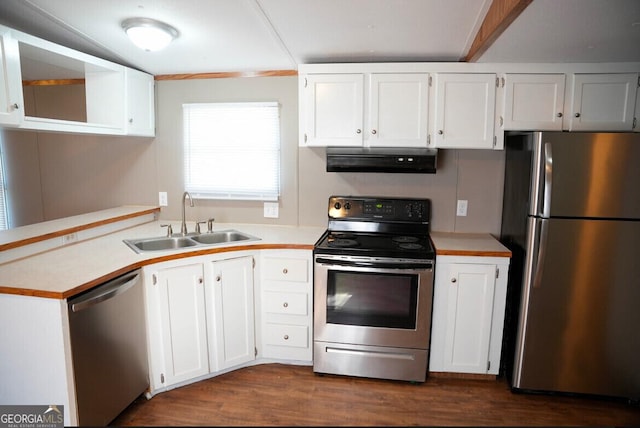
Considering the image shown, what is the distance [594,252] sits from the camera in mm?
2223

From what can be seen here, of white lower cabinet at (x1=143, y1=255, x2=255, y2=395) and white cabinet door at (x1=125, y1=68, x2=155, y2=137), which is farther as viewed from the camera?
white cabinet door at (x1=125, y1=68, x2=155, y2=137)

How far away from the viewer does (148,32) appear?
2215mm

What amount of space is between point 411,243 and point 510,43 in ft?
4.41

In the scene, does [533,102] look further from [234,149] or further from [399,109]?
[234,149]

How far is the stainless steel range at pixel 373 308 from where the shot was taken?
240 centimetres

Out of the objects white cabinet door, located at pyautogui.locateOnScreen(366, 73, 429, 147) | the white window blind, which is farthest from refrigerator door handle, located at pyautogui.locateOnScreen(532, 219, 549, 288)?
the white window blind

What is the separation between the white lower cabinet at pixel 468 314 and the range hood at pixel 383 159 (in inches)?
25.5

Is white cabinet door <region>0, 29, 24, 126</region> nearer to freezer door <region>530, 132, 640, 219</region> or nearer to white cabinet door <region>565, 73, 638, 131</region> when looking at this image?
freezer door <region>530, 132, 640, 219</region>

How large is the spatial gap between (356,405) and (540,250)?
1.45 metres

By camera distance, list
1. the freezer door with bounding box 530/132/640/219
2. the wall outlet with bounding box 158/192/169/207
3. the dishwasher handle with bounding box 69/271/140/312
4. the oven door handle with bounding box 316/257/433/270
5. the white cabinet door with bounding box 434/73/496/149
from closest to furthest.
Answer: the dishwasher handle with bounding box 69/271/140/312
the freezer door with bounding box 530/132/640/219
the oven door handle with bounding box 316/257/433/270
the white cabinet door with bounding box 434/73/496/149
the wall outlet with bounding box 158/192/169/207

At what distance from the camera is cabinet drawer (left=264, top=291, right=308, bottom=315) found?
2.59m

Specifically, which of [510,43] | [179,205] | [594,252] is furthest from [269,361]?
[510,43]

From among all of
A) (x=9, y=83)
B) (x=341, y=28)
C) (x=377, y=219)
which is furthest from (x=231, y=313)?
Answer: (x=341, y=28)

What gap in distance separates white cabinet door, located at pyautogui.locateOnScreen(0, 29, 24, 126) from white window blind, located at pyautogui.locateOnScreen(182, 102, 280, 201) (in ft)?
4.01
